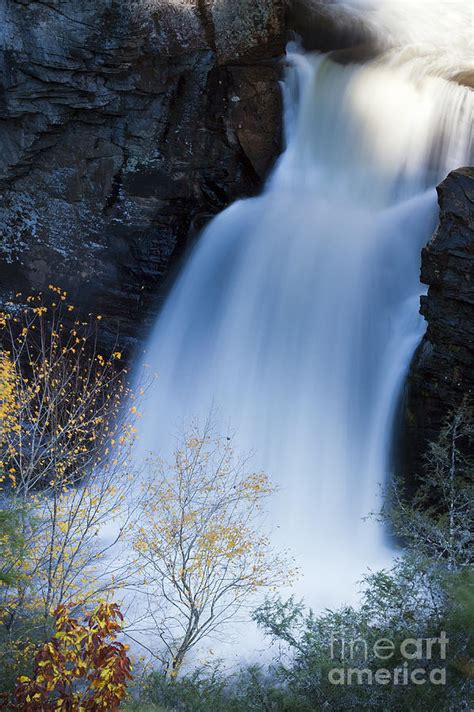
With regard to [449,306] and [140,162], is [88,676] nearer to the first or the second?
[449,306]

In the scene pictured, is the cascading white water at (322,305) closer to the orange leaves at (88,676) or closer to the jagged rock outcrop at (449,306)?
the jagged rock outcrop at (449,306)

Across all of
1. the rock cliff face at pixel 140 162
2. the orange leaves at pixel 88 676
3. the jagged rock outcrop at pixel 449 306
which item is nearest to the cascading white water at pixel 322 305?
the rock cliff face at pixel 140 162

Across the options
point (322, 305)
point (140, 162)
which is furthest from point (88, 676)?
point (140, 162)

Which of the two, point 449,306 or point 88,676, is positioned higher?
point 449,306

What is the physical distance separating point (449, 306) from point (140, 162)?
32.0 feet

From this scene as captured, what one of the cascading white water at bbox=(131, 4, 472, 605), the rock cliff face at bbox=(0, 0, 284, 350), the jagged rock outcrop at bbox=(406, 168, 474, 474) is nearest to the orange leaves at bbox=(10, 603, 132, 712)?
the cascading white water at bbox=(131, 4, 472, 605)

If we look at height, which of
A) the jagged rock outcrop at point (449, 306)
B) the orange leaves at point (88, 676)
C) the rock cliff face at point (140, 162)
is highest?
the rock cliff face at point (140, 162)

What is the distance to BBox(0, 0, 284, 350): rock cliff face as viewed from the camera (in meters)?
17.8

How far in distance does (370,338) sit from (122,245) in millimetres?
7567

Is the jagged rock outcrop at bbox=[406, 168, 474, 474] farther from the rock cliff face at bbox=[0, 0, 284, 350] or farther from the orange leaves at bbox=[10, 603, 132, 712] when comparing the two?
the orange leaves at bbox=[10, 603, 132, 712]

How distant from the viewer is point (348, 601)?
11672mm

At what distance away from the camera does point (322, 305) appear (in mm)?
16016

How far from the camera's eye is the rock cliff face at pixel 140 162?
1784cm

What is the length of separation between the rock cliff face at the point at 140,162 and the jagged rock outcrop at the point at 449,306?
7107mm
